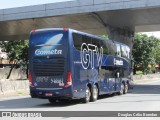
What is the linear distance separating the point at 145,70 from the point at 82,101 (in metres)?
58.4

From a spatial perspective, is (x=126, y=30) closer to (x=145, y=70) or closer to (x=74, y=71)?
(x=74, y=71)

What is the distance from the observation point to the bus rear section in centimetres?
1780

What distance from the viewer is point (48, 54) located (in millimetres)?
17984

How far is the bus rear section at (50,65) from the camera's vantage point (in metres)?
17.8

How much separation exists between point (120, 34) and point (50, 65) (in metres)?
22.1

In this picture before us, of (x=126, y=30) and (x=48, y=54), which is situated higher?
(x=126, y=30)

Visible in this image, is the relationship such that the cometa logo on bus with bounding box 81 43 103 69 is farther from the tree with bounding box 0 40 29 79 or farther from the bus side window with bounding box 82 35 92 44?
the tree with bounding box 0 40 29 79

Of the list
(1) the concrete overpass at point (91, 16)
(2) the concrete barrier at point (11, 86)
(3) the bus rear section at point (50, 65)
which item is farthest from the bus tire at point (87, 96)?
(1) the concrete overpass at point (91, 16)

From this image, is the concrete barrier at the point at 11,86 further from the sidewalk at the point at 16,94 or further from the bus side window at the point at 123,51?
the bus side window at the point at 123,51

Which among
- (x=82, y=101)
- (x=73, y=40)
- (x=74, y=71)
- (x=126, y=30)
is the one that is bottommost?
(x=82, y=101)

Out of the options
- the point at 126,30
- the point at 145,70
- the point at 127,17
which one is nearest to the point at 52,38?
the point at 127,17

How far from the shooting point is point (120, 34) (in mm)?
39188

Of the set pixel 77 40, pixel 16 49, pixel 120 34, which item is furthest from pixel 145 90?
pixel 16 49

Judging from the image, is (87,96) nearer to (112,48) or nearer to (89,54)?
(89,54)
